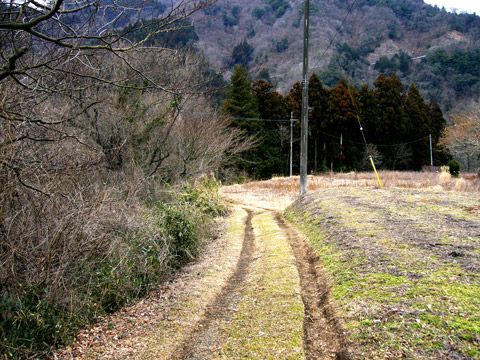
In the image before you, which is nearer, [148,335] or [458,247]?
[148,335]

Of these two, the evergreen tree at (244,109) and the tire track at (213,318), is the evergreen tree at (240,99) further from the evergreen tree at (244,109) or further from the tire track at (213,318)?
the tire track at (213,318)

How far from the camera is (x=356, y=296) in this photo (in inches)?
185

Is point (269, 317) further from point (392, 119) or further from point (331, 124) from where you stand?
point (392, 119)

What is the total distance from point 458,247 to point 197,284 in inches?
173

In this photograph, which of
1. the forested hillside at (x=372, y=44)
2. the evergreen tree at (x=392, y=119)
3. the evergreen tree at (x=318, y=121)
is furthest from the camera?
the forested hillside at (x=372, y=44)

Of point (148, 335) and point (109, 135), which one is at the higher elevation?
point (109, 135)

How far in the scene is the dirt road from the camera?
4016 mm

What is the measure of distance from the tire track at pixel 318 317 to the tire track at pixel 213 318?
107 cm

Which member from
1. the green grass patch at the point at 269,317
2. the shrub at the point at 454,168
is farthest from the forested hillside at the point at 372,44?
the green grass patch at the point at 269,317

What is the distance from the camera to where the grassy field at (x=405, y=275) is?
3521 millimetres

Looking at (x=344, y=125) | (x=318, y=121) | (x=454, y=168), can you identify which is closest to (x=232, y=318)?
(x=454, y=168)

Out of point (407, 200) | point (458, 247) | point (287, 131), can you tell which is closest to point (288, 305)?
point (458, 247)

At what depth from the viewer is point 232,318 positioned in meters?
4.86

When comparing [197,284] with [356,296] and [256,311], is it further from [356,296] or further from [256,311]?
[356,296]
